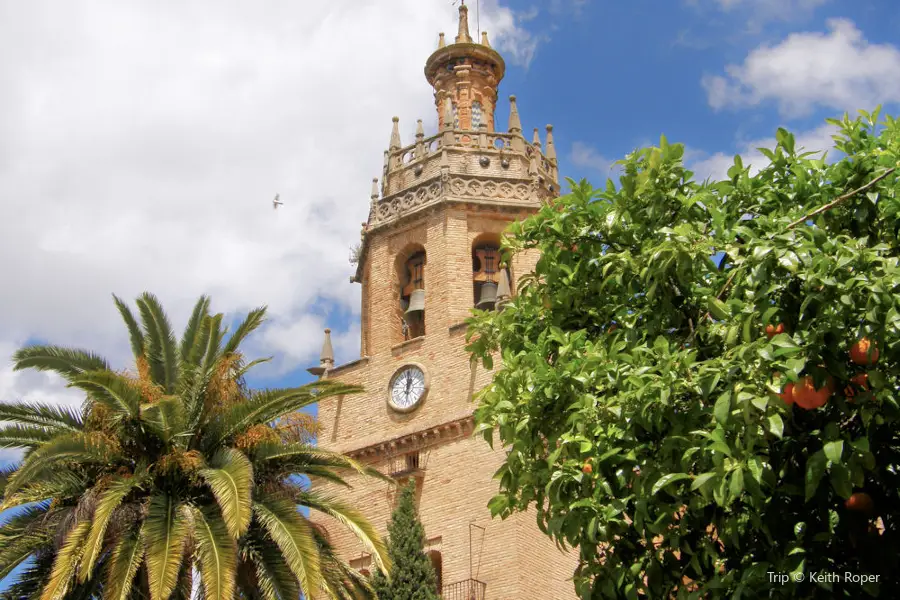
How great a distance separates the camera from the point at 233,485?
1609 centimetres

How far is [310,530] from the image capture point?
17156 millimetres

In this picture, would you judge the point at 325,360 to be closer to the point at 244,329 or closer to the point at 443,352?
the point at 443,352

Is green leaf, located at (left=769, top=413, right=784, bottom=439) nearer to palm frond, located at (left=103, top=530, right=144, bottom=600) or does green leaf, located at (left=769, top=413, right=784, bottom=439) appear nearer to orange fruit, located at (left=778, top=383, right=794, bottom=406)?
orange fruit, located at (left=778, top=383, right=794, bottom=406)

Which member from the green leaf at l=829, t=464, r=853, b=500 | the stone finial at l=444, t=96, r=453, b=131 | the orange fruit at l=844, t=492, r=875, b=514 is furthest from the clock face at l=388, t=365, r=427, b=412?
the green leaf at l=829, t=464, r=853, b=500

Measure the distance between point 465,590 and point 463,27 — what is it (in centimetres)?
1789

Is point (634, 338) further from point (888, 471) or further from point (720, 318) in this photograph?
point (888, 471)

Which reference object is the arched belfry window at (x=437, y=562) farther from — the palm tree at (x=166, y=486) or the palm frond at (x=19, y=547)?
the palm frond at (x=19, y=547)

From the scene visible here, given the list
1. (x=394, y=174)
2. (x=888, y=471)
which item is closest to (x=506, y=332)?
(x=888, y=471)

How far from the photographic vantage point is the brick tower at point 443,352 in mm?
27125

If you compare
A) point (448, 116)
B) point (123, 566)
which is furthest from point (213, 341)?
point (448, 116)

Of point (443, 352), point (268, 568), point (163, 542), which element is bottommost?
point (268, 568)

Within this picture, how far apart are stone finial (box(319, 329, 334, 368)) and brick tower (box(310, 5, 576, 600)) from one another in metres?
0.05

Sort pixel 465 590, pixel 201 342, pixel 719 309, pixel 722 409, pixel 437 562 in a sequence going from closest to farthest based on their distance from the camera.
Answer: pixel 722 409
pixel 719 309
pixel 201 342
pixel 465 590
pixel 437 562

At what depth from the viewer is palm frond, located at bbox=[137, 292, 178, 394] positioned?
60.8ft
